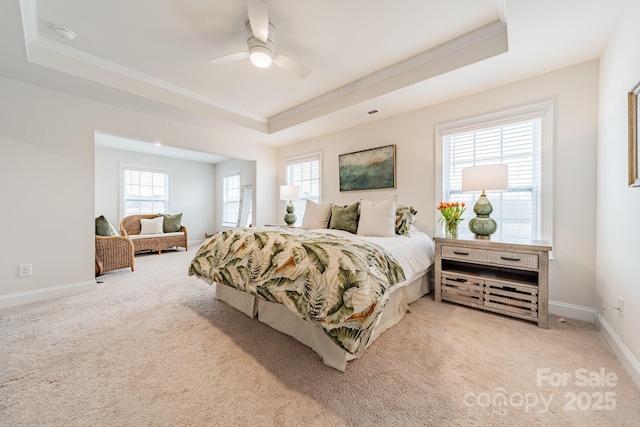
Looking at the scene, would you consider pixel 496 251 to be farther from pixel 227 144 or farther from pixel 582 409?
pixel 227 144

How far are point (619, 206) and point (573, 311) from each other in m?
1.12

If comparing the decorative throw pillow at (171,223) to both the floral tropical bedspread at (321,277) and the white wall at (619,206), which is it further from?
the white wall at (619,206)

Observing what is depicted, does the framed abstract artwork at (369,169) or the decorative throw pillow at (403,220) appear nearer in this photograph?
the decorative throw pillow at (403,220)

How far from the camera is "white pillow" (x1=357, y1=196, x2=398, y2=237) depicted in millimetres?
2777

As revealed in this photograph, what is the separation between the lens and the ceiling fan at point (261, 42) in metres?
1.86

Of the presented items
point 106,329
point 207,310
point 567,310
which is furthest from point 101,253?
point 567,310

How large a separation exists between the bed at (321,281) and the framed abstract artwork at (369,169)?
4.22ft

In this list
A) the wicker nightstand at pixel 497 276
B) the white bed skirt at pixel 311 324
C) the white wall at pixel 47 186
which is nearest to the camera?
the white bed skirt at pixel 311 324

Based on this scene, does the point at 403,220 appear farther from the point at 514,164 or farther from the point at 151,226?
the point at 151,226

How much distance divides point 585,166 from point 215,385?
3490 millimetres

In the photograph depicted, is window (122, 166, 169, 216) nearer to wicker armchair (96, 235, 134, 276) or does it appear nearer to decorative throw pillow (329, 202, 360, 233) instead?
wicker armchair (96, 235, 134, 276)

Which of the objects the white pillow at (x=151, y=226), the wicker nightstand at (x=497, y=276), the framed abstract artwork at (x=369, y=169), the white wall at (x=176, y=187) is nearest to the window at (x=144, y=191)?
the white wall at (x=176, y=187)

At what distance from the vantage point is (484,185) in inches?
95.0

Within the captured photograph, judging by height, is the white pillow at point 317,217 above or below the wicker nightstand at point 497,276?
above
